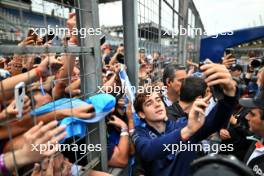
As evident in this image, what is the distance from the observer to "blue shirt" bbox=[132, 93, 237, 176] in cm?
128

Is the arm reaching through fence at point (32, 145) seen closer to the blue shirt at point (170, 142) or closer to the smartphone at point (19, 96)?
the smartphone at point (19, 96)

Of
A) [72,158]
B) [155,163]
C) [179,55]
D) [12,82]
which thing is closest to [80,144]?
[72,158]

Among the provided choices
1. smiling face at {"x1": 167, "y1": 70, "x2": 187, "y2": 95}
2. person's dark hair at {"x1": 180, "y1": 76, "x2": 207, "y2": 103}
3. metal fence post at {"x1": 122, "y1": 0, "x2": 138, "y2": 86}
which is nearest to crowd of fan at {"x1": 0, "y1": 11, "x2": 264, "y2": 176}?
person's dark hair at {"x1": 180, "y1": 76, "x2": 207, "y2": 103}

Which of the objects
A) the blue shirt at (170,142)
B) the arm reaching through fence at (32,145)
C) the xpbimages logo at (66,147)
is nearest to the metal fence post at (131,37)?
the blue shirt at (170,142)

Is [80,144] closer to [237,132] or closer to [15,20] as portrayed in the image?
[15,20]

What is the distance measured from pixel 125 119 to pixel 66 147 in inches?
23.5

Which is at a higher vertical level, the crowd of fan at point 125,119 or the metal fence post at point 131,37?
the metal fence post at point 131,37

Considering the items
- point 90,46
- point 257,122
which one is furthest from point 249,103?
point 90,46

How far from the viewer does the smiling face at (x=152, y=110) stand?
1.71 meters

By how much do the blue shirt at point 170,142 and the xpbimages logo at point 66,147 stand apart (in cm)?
31

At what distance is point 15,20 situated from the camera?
2.88ft

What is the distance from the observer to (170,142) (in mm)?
1396

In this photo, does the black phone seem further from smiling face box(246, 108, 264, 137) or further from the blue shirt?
smiling face box(246, 108, 264, 137)

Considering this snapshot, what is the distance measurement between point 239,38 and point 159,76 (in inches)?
50.2
